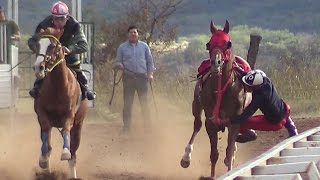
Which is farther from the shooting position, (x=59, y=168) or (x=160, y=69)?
(x=160, y=69)

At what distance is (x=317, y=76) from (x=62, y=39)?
14292 millimetres

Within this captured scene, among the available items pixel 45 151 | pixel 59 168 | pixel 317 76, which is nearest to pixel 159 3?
pixel 317 76

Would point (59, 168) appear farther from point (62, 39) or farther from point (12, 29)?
point (12, 29)

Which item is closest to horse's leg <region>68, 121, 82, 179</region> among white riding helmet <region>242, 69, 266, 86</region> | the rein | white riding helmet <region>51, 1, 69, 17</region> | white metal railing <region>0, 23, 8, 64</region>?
white riding helmet <region>51, 1, 69, 17</region>

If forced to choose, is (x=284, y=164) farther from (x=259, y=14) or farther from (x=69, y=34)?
(x=259, y=14)

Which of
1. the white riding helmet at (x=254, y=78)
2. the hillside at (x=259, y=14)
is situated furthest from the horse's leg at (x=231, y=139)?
the hillside at (x=259, y=14)

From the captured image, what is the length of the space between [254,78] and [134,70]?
6.65m

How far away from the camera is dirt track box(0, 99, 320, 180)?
13633mm

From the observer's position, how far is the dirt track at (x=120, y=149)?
13.6m

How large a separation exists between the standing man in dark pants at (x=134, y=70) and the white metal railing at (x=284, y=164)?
9079mm

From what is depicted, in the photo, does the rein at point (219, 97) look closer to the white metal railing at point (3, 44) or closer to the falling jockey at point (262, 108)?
the falling jockey at point (262, 108)

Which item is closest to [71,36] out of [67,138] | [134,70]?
[67,138]

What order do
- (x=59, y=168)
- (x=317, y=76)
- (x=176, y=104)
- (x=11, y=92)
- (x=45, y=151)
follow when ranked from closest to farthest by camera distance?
(x=45, y=151) < (x=59, y=168) < (x=11, y=92) < (x=176, y=104) < (x=317, y=76)

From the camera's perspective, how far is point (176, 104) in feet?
75.7
